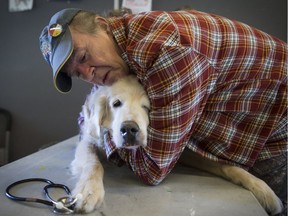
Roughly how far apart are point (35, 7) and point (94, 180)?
84cm

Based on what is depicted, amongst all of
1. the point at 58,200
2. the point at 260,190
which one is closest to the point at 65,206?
the point at 58,200

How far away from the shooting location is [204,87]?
104 centimetres

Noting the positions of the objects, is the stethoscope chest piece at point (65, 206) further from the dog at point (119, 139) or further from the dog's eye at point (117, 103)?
the dog's eye at point (117, 103)

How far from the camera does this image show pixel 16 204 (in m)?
0.92

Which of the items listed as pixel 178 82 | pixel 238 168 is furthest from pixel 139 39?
pixel 238 168

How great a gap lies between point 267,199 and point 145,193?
1.26 feet

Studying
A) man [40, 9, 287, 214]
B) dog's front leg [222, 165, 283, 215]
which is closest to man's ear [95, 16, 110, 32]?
man [40, 9, 287, 214]

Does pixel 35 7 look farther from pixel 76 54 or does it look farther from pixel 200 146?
pixel 200 146

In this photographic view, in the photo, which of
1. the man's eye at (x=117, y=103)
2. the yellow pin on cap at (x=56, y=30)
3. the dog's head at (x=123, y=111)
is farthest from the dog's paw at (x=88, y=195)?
the yellow pin on cap at (x=56, y=30)

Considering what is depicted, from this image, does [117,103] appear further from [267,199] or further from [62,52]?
[267,199]

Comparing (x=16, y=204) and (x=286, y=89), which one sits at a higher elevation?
(x=286, y=89)

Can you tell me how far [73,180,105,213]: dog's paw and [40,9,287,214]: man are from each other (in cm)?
18

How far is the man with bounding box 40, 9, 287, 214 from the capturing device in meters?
0.98

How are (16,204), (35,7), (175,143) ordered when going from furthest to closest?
1. (35,7)
2. (175,143)
3. (16,204)
